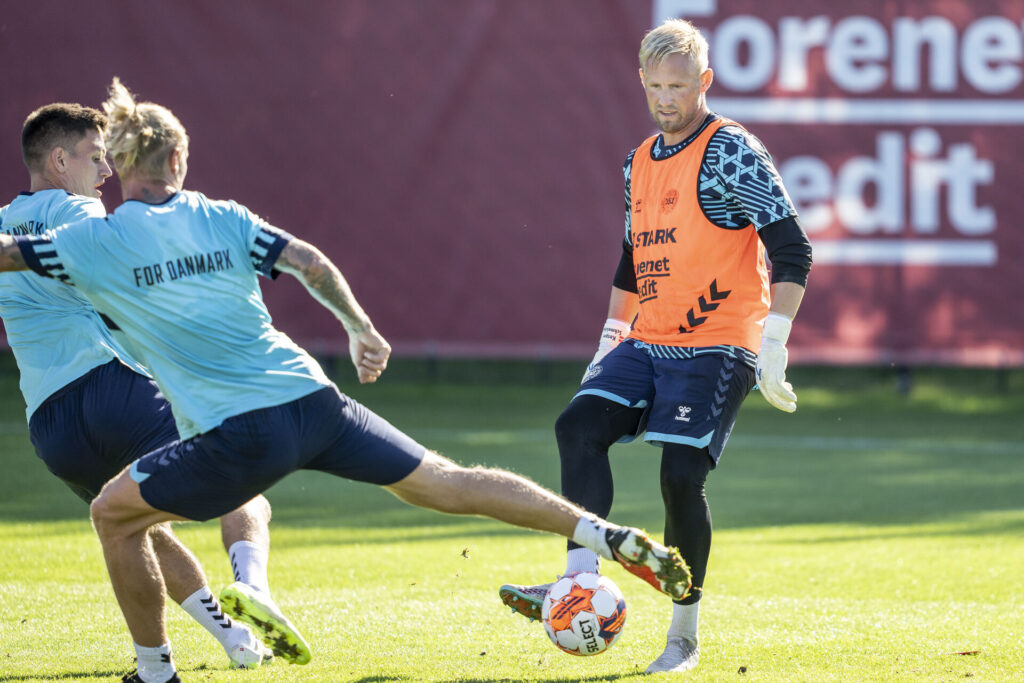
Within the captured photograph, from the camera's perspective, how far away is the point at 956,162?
39.9ft

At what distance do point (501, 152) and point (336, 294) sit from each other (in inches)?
322

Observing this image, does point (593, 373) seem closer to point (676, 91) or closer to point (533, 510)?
point (533, 510)

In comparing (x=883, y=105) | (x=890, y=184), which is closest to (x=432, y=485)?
(x=890, y=184)

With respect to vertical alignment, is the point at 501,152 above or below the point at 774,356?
above

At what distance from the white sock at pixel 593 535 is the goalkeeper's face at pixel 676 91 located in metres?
1.54

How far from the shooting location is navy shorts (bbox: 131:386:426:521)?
13.4ft

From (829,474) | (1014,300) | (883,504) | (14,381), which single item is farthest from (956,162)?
(14,381)

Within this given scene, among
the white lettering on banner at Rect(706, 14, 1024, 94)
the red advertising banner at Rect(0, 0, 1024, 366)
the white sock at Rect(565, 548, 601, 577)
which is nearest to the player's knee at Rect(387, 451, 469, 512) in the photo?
the white sock at Rect(565, 548, 601, 577)

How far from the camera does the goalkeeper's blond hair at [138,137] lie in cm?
407

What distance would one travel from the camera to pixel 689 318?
503 centimetres

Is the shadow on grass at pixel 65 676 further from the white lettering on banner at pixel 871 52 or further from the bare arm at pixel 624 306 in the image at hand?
the white lettering on banner at pixel 871 52

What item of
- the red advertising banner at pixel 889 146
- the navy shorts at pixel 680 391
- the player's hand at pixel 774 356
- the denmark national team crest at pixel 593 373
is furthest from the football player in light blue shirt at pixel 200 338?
the red advertising banner at pixel 889 146

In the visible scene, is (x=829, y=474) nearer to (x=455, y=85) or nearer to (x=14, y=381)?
(x=455, y=85)

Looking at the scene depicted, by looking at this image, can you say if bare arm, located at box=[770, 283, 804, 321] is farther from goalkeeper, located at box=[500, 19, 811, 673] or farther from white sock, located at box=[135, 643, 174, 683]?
white sock, located at box=[135, 643, 174, 683]
